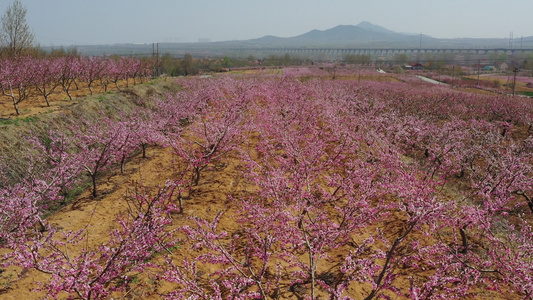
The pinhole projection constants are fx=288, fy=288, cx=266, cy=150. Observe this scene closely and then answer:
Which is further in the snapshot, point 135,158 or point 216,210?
point 135,158

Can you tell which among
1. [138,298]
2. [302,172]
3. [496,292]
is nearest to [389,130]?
[302,172]

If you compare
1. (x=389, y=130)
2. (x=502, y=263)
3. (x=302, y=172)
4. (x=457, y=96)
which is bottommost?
(x=502, y=263)

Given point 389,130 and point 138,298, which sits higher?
point 389,130

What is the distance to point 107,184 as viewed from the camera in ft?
36.2

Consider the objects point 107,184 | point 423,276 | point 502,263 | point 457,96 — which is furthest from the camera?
point 457,96

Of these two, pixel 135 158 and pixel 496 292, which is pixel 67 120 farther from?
pixel 496 292

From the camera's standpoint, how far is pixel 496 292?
20.7ft

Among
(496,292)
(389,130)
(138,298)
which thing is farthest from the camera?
(389,130)

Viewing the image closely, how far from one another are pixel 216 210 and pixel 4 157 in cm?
784

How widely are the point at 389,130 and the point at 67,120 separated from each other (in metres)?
15.3

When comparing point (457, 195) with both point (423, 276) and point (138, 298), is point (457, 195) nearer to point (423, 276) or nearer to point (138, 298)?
point (423, 276)

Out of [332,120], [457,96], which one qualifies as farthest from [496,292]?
[457,96]

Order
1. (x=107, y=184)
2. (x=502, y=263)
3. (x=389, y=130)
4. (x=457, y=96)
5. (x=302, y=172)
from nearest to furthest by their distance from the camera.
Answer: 1. (x=502, y=263)
2. (x=302, y=172)
3. (x=107, y=184)
4. (x=389, y=130)
5. (x=457, y=96)

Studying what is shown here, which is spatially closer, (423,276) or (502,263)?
(502,263)
